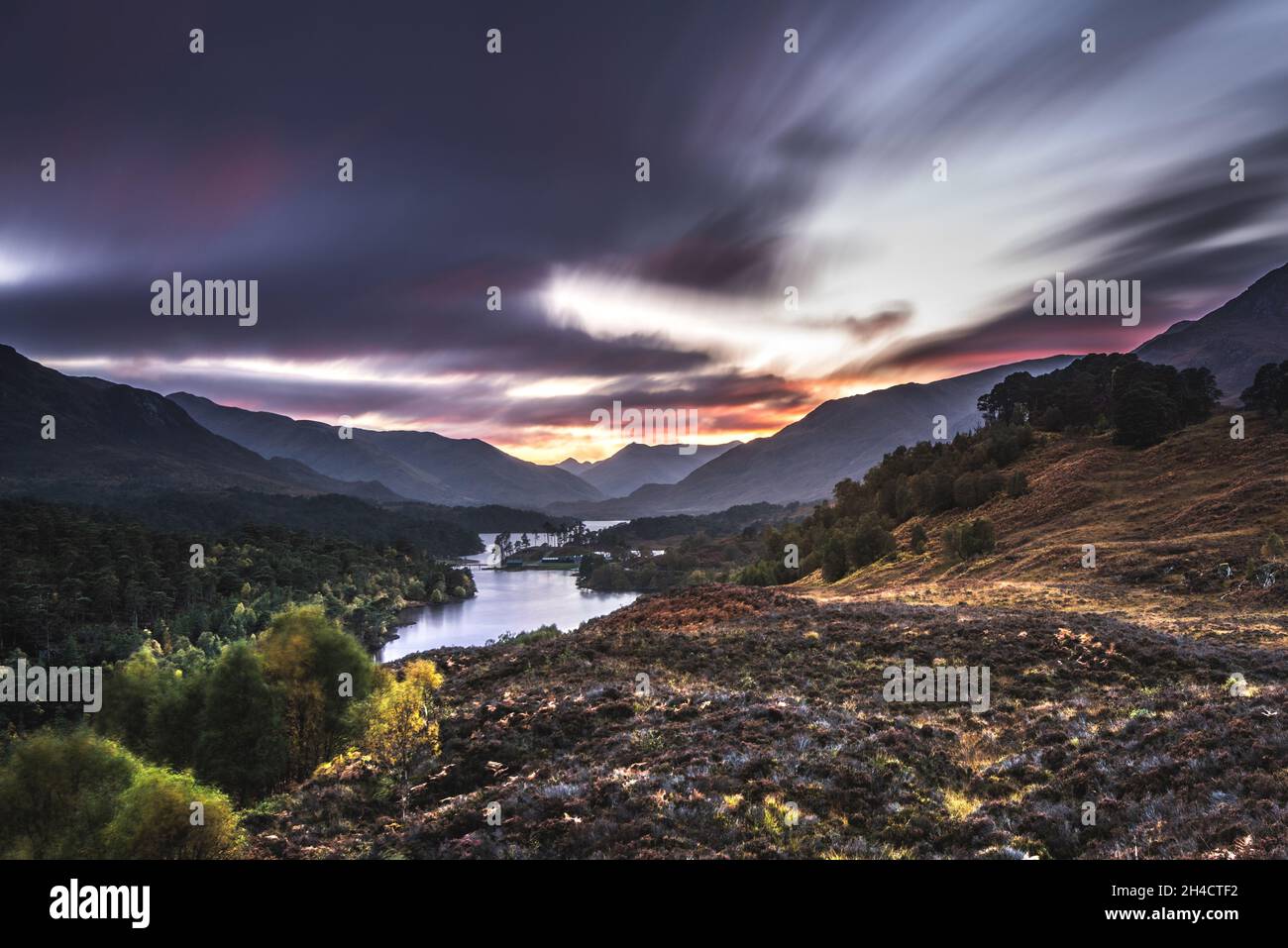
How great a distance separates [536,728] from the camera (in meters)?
22.0

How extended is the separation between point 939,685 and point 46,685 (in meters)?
124

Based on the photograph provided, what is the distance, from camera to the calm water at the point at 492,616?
130438 millimetres

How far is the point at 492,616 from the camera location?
6176 inches

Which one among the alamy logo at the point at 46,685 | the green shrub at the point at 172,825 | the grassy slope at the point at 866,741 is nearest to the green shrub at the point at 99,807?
the green shrub at the point at 172,825

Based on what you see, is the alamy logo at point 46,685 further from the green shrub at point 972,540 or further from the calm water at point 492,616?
the green shrub at point 972,540
